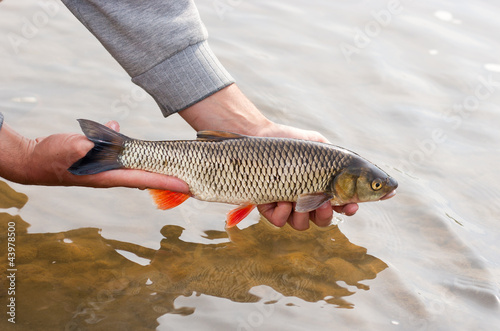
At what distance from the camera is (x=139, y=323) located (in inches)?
139

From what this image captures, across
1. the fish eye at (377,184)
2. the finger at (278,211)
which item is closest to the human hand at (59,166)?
the finger at (278,211)

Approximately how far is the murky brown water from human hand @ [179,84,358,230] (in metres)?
0.32

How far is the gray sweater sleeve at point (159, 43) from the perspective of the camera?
13.3ft

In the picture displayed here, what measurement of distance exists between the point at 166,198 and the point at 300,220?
86 cm

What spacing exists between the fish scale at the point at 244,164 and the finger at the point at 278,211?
0.19 m

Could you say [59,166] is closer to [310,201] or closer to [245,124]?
[245,124]

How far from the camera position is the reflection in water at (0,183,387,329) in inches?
142

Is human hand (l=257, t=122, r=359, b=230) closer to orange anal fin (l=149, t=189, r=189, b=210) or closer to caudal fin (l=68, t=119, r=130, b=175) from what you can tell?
orange anal fin (l=149, t=189, r=189, b=210)

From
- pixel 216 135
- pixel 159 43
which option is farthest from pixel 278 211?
pixel 159 43

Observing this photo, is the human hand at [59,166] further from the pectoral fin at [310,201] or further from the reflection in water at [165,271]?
the pectoral fin at [310,201]

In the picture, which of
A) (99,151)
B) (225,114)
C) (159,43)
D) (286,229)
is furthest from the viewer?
(286,229)

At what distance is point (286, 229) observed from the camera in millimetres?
4582

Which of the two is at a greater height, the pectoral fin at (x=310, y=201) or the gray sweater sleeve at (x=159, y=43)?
the gray sweater sleeve at (x=159, y=43)

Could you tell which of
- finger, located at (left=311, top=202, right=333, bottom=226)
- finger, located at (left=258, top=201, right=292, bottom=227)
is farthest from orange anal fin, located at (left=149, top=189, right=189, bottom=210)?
finger, located at (left=311, top=202, right=333, bottom=226)
